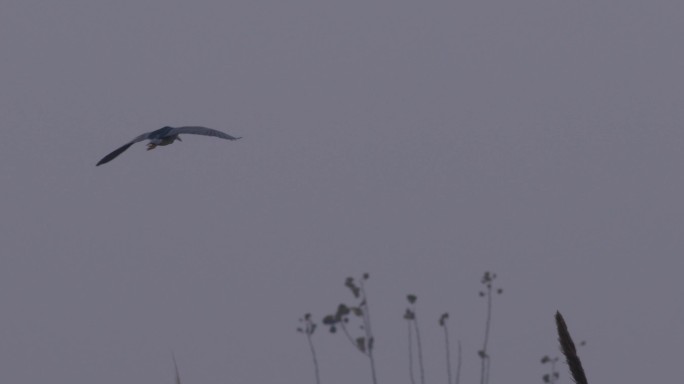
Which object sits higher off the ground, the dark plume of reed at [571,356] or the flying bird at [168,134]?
the flying bird at [168,134]

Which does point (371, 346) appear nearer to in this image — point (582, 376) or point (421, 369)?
point (421, 369)

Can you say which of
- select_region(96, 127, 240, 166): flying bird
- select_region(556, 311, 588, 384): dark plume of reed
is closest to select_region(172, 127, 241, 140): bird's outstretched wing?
select_region(96, 127, 240, 166): flying bird

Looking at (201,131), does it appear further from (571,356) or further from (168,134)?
(571,356)

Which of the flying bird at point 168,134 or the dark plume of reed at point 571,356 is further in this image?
the flying bird at point 168,134

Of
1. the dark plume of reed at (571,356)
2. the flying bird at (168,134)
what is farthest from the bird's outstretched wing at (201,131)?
the dark plume of reed at (571,356)

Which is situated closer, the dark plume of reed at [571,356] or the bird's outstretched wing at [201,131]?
the dark plume of reed at [571,356]

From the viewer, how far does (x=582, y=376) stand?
3199mm

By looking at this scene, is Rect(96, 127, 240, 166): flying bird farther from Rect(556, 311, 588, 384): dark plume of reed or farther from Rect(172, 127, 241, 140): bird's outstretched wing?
Rect(556, 311, 588, 384): dark plume of reed

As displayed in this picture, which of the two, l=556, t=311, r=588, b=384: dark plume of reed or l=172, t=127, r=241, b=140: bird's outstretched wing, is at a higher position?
l=172, t=127, r=241, b=140: bird's outstretched wing

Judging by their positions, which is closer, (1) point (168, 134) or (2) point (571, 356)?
(2) point (571, 356)

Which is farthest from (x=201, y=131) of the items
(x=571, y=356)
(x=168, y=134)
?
(x=571, y=356)

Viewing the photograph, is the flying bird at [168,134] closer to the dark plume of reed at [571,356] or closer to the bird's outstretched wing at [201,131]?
the bird's outstretched wing at [201,131]

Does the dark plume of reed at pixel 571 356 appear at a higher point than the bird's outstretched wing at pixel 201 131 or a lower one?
lower

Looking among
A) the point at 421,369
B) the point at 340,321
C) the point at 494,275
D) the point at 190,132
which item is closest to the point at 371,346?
the point at 340,321
